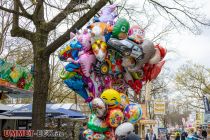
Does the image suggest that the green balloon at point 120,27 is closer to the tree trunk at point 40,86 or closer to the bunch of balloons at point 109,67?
the bunch of balloons at point 109,67

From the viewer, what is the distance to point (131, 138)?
8.12 meters

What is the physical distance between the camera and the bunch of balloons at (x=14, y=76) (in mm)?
14981

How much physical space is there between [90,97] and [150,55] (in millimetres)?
1848

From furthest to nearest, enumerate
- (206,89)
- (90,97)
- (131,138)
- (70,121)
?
(206,89)
(70,121)
(90,97)
(131,138)

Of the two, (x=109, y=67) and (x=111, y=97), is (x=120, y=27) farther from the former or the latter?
(x=111, y=97)

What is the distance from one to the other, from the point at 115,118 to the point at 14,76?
27.5ft

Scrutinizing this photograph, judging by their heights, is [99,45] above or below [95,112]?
above

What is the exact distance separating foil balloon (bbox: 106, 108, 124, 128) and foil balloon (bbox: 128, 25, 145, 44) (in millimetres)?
1776

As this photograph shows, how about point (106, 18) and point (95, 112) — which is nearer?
point (95, 112)

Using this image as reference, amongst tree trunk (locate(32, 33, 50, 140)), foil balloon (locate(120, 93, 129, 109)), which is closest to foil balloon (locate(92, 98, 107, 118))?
foil balloon (locate(120, 93, 129, 109))

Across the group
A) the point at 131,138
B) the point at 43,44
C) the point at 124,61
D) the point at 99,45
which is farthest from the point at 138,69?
the point at 43,44

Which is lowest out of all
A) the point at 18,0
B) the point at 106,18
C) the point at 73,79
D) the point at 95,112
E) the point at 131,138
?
the point at 131,138

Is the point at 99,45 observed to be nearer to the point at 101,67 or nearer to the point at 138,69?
the point at 101,67

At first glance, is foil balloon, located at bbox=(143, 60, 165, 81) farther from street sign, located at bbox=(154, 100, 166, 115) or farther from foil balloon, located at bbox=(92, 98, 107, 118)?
street sign, located at bbox=(154, 100, 166, 115)
